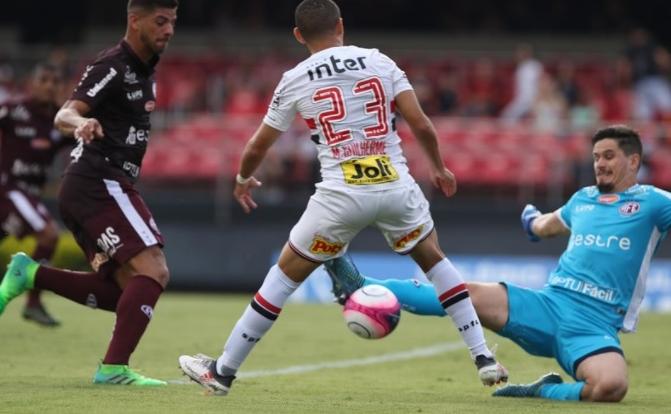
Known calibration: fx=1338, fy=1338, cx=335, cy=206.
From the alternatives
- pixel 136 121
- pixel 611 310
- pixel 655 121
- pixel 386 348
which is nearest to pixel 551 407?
pixel 611 310

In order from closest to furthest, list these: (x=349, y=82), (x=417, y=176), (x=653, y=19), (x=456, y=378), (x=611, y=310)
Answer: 1. (x=349, y=82)
2. (x=611, y=310)
3. (x=456, y=378)
4. (x=417, y=176)
5. (x=653, y=19)

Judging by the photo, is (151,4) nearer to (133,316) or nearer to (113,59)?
(113,59)

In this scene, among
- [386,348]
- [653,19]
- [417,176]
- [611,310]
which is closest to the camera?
[611,310]

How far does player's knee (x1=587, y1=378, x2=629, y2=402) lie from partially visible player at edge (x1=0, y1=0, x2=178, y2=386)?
8.32 ft

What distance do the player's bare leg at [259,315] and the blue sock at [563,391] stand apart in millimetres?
1593

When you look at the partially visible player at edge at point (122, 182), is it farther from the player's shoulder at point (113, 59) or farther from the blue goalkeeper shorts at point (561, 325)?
the blue goalkeeper shorts at point (561, 325)

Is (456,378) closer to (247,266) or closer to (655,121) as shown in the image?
(247,266)

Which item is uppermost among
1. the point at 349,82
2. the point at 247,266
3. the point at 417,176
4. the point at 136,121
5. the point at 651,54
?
the point at 349,82

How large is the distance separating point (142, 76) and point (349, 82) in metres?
1.53

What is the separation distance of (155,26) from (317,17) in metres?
1.20

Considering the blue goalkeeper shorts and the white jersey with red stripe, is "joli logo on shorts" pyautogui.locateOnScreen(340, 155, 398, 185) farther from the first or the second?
the blue goalkeeper shorts

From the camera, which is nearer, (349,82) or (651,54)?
(349,82)

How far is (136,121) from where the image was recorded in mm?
8125

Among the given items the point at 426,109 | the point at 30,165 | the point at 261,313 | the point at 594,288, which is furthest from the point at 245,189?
the point at 426,109
